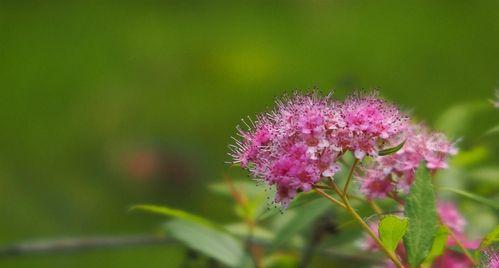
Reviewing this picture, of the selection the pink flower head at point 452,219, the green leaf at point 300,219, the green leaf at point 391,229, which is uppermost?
the green leaf at point 300,219

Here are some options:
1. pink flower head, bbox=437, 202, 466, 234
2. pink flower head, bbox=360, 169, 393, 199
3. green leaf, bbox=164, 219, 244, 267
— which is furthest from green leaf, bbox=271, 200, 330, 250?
pink flower head, bbox=360, 169, 393, 199

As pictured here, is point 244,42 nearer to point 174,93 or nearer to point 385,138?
point 174,93

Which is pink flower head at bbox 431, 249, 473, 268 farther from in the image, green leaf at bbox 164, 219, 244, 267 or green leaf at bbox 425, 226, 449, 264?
green leaf at bbox 164, 219, 244, 267

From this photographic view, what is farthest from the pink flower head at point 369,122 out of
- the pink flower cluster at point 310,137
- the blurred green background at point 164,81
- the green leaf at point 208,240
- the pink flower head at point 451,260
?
the blurred green background at point 164,81

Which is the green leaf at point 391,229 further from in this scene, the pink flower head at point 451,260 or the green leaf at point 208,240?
the green leaf at point 208,240

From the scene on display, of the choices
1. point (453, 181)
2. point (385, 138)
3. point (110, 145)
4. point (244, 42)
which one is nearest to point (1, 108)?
point (110, 145)
